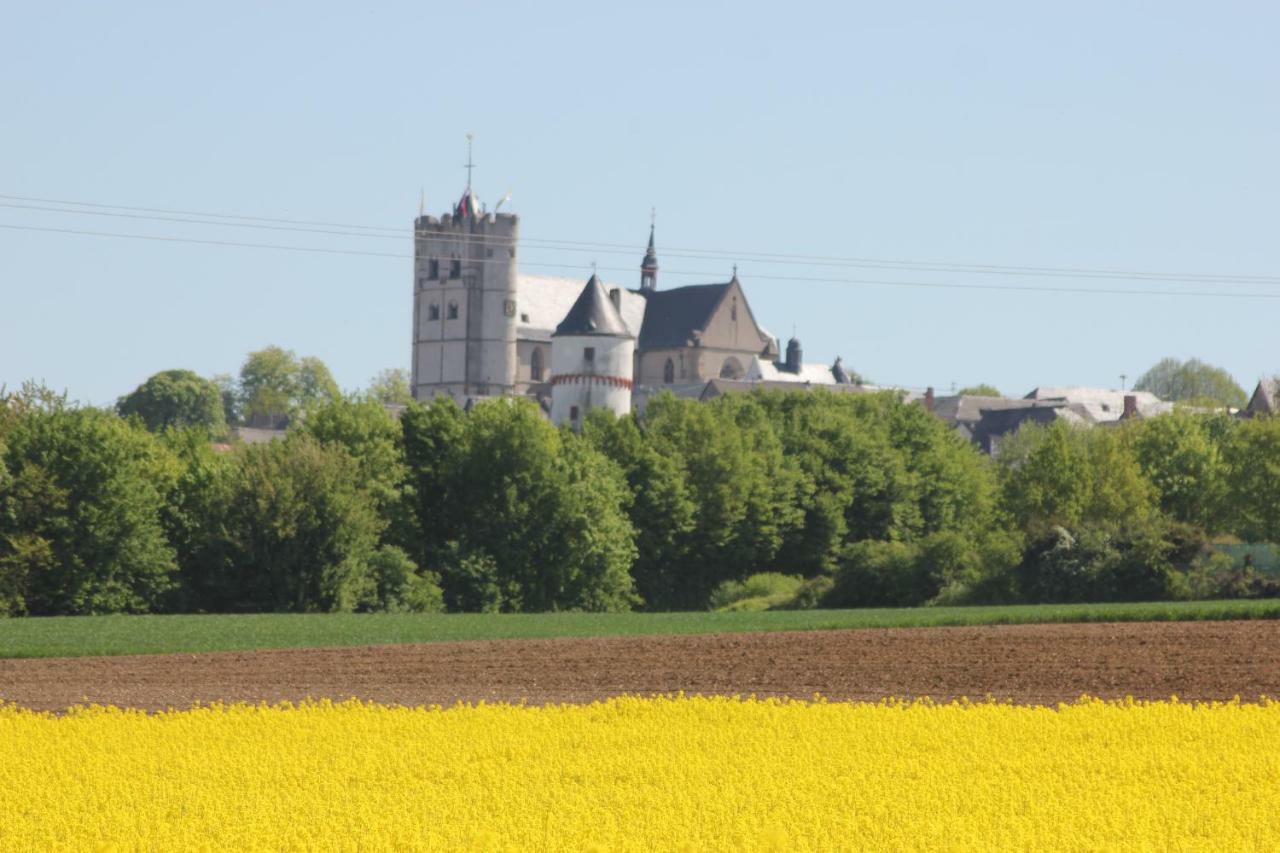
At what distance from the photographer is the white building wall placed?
15475 centimetres

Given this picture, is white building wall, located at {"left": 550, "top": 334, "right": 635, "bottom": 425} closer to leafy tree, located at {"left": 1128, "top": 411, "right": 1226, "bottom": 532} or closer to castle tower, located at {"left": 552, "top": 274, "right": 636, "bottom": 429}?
castle tower, located at {"left": 552, "top": 274, "right": 636, "bottom": 429}

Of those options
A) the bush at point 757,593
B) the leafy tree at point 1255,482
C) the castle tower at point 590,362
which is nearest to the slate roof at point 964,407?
the castle tower at point 590,362

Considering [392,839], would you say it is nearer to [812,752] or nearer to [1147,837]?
[1147,837]

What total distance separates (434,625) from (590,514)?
21919mm

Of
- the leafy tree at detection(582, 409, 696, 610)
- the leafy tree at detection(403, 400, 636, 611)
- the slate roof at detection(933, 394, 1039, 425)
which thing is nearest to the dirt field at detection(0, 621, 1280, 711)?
the leafy tree at detection(403, 400, 636, 611)

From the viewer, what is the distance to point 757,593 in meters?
76.9

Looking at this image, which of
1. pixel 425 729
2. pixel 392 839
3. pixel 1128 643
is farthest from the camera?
pixel 1128 643

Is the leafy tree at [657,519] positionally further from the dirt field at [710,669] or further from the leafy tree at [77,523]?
the dirt field at [710,669]

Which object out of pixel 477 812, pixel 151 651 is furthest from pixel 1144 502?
pixel 477 812

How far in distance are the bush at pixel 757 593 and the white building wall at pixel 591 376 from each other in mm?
74748

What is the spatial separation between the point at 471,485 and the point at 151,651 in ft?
108

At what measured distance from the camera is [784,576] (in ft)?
268

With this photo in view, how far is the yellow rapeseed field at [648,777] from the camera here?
13.1 m

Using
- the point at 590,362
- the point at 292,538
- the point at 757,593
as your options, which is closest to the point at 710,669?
the point at 292,538
